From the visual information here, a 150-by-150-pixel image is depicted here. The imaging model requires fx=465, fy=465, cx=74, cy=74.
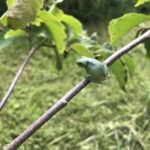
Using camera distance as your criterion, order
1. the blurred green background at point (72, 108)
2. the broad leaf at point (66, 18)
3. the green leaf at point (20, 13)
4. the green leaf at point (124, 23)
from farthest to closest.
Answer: the blurred green background at point (72, 108)
the broad leaf at point (66, 18)
the green leaf at point (124, 23)
the green leaf at point (20, 13)

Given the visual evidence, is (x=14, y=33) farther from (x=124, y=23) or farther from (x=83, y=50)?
(x=124, y=23)

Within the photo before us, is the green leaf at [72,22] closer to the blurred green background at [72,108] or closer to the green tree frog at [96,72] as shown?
the green tree frog at [96,72]

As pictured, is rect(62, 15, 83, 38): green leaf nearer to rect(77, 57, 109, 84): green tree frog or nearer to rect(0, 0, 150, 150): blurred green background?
rect(77, 57, 109, 84): green tree frog

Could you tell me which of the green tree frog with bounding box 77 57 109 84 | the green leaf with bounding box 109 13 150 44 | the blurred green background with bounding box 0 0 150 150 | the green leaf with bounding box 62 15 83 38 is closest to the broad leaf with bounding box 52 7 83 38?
the green leaf with bounding box 62 15 83 38

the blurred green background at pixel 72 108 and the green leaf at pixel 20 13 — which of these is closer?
the green leaf at pixel 20 13

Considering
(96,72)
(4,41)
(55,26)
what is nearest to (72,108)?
(4,41)

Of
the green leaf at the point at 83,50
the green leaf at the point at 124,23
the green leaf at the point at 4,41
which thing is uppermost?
the green leaf at the point at 4,41

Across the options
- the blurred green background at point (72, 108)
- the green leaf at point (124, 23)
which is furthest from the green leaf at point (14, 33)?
the blurred green background at point (72, 108)
